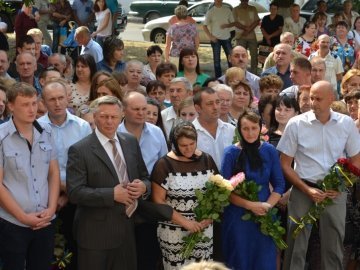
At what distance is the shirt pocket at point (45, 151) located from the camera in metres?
5.91

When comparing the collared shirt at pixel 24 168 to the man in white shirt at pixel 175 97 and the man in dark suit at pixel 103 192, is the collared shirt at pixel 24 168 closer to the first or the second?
the man in dark suit at pixel 103 192

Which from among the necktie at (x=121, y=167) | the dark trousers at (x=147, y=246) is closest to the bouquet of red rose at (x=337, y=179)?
Result: the dark trousers at (x=147, y=246)

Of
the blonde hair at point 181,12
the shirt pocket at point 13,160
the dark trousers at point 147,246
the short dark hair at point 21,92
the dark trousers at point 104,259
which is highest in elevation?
the short dark hair at point 21,92

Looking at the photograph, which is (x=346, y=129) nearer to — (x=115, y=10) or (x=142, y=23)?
(x=115, y=10)

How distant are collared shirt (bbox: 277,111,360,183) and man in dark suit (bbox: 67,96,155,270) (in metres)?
1.75

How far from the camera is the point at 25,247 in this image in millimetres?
5871

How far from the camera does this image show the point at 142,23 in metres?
32.6

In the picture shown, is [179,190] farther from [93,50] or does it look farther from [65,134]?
[93,50]

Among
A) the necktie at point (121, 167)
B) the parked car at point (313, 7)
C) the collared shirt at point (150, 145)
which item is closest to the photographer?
the necktie at point (121, 167)

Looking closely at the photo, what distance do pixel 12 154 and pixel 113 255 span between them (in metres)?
1.27

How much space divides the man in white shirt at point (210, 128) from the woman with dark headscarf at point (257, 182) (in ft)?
1.72

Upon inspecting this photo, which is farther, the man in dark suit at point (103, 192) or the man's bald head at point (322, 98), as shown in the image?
the man's bald head at point (322, 98)

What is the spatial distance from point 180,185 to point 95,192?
2.86ft

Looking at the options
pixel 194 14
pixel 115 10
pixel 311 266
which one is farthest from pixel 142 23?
pixel 311 266
